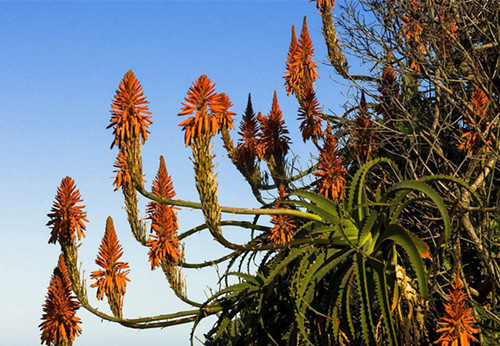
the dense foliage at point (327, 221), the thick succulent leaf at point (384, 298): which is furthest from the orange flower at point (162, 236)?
the thick succulent leaf at point (384, 298)

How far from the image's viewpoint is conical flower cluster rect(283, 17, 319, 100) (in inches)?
364

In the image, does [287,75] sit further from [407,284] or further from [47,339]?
[47,339]

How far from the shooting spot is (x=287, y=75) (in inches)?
368

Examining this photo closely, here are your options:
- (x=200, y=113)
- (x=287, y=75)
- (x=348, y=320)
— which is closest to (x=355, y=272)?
(x=348, y=320)

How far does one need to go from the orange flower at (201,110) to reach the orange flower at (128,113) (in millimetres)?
415

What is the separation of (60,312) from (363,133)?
4.78 m

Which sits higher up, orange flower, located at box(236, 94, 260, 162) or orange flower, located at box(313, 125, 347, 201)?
orange flower, located at box(236, 94, 260, 162)

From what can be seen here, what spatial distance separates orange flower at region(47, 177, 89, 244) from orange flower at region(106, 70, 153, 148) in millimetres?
689

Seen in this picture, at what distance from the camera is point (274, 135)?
8.44m

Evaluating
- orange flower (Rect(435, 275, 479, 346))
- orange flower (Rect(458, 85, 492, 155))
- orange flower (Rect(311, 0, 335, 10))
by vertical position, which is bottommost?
orange flower (Rect(435, 275, 479, 346))

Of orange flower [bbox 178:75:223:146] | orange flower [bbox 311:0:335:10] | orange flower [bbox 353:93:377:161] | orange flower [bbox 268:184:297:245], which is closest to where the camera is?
orange flower [bbox 178:75:223:146]

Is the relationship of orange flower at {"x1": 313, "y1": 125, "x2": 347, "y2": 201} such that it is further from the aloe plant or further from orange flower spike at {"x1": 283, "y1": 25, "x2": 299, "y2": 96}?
orange flower spike at {"x1": 283, "y1": 25, "x2": 299, "y2": 96}

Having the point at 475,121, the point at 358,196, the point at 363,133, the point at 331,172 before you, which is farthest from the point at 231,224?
the point at 475,121

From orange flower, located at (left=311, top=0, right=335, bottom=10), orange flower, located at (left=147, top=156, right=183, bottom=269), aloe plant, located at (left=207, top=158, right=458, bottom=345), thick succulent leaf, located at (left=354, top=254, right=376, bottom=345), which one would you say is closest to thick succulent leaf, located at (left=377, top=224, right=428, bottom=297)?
aloe plant, located at (left=207, top=158, right=458, bottom=345)
